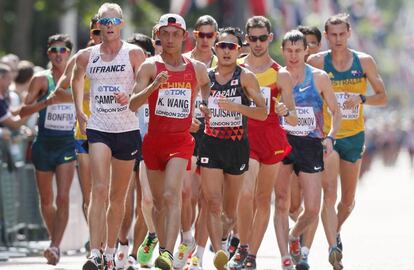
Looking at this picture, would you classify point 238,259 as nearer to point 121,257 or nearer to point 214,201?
point 214,201

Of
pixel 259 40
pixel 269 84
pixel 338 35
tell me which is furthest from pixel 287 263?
pixel 338 35

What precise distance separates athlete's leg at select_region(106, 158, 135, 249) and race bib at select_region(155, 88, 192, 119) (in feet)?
2.49

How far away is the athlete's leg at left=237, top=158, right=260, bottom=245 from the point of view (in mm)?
13820

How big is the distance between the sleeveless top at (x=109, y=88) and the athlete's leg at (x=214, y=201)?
0.89 m

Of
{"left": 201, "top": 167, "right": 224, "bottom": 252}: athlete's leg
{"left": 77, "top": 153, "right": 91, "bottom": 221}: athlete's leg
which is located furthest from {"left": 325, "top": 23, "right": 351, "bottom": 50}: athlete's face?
{"left": 77, "top": 153, "right": 91, "bottom": 221}: athlete's leg

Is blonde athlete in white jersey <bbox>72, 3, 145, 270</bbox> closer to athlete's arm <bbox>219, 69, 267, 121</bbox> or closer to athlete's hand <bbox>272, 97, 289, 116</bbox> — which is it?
athlete's arm <bbox>219, 69, 267, 121</bbox>

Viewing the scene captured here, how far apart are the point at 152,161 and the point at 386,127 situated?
5934cm

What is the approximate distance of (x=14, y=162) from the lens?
703 inches

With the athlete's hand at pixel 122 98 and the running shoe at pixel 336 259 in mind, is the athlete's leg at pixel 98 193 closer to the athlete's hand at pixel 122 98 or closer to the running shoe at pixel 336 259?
the athlete's hand at pixel 122 98

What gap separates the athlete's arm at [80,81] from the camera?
13.3m

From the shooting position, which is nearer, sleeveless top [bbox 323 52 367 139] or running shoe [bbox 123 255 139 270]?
running shoe [bbox 123 255 139 270]

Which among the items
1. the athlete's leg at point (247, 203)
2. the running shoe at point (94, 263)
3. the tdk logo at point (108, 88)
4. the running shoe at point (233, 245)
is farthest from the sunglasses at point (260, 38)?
the running shoe at point (94, 263)

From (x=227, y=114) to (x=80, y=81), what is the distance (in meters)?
1.35

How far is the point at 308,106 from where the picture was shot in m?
14.5
